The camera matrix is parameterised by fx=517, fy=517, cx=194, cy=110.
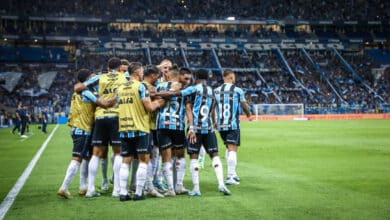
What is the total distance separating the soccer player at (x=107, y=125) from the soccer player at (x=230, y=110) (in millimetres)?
2223

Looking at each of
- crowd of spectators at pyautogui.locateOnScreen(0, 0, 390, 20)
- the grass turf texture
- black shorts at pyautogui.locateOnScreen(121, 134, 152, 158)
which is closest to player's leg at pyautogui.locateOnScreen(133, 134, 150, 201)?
black shorts at pyautogui.locateOnScreen(121, 134, 152, 158)

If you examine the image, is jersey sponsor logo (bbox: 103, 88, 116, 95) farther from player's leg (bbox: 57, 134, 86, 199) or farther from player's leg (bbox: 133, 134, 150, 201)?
player's leg (bbox: 133, 134, 150, 201)

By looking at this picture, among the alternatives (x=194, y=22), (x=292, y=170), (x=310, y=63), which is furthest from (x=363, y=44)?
(x=292, y=170)

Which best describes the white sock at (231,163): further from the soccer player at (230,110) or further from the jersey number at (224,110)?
the jersey number at (224,110)

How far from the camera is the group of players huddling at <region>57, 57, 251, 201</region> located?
9.22 metres

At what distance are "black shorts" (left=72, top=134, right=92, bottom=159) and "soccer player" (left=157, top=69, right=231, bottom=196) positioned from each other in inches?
77.7

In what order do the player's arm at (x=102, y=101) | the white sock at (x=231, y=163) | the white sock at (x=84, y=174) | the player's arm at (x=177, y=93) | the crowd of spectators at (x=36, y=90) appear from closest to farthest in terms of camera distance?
the player's arm at (x=102, y=101)
the player's arm at (x=177, y=93)
the white sock at (x=84, y=174)
the white sock at (x=231, y=163)
the crowd of spectators at (x=36, y=90)

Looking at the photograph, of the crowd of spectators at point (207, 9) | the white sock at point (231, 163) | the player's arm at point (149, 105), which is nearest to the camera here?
the player's arm at point (149, 105)

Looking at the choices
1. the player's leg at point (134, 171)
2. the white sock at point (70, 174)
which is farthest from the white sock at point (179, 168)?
the white sock at point (70, 174)

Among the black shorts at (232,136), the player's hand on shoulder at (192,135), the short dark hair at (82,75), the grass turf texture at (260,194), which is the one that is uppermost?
the short dark hair at (82,75)

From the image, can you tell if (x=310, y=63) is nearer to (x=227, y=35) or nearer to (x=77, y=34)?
(x=227, y=35)

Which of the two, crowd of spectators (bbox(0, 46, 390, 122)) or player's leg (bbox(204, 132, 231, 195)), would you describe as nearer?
player's leg (bbox(204, 132, 231, 195))

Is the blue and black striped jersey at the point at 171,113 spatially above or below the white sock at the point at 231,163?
above

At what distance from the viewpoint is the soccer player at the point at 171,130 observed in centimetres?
973
